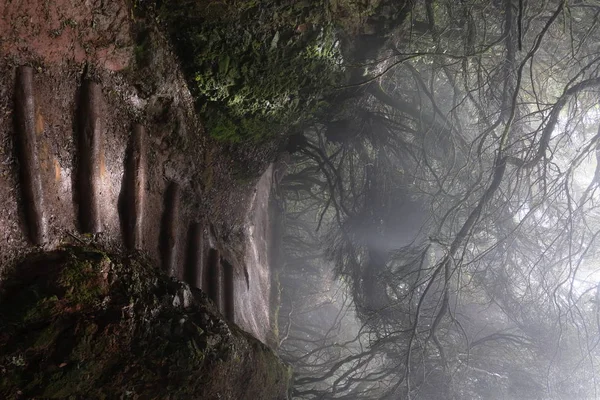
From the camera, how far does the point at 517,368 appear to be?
7.46 meters

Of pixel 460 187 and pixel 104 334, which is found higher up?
pixel 460 187

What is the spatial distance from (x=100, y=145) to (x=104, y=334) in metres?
0.72

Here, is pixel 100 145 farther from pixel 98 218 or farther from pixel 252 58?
pixel 252 58

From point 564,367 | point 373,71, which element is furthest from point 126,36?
point 564,367

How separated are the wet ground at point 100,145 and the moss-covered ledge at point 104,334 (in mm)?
121

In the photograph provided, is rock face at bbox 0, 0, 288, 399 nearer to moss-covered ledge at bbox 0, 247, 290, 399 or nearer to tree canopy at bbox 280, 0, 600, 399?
moss-covered ledge at bbox 0, 247, 290, 399

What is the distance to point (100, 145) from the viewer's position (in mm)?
1843

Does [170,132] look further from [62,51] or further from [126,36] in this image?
[62,51]

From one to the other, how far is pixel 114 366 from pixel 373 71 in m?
2.70

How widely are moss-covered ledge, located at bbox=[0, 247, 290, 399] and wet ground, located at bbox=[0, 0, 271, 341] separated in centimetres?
12

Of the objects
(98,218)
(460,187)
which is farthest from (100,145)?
(460,187)

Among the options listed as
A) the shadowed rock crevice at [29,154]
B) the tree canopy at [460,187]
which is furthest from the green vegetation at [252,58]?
the shadowed rock crevice at [29,154]

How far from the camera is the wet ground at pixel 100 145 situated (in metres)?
1.48

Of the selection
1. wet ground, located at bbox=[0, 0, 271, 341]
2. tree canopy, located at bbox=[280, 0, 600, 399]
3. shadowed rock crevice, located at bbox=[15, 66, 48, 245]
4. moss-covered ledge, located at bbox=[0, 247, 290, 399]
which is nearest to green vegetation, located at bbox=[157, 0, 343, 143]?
wet ground, located at bbox=[0, 0, 271, 341]
